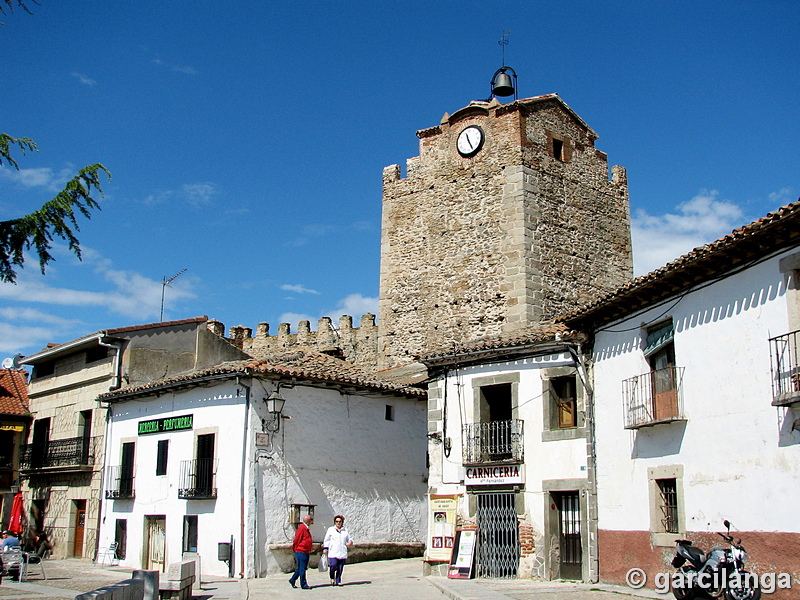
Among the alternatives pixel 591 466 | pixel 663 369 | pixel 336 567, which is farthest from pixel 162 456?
pixel 663 369

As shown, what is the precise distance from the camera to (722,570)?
33.6ft

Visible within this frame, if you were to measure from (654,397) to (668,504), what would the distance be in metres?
1.66

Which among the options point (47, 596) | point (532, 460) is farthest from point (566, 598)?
point (47, 596)

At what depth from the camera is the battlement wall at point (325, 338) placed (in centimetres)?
3147

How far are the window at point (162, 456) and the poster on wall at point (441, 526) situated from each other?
682 centimetres

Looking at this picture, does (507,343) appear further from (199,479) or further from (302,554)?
(199,479)

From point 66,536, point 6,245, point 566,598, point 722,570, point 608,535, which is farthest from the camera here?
point 66,536

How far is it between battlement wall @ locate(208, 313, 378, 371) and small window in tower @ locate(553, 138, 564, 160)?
9.63m

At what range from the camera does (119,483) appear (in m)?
20.6

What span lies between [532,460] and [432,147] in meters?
13.5

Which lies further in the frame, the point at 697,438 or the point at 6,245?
the point at 697,438

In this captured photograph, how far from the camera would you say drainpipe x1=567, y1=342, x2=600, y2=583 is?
46.3ft

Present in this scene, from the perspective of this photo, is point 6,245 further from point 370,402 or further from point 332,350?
point 332,350

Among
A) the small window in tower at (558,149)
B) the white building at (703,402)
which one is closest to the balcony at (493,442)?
the white building at (703,402)
